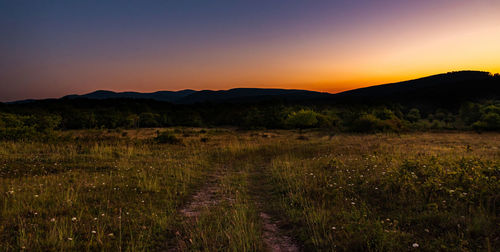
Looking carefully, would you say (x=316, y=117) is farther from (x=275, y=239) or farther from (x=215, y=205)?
(x=275, y=239)

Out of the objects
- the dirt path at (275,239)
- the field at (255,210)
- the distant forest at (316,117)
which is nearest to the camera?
the field at (255,210)

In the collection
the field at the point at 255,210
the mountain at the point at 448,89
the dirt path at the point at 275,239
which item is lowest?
the dirt path at the point at 275,239

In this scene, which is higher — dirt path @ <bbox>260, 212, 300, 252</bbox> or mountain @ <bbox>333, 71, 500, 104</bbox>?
mountain @ <bbox>333, 71, 500, 104</bbox>

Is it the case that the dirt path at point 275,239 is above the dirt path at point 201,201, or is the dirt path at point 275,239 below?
above

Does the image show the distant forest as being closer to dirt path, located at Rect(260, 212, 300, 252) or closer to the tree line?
the tree line

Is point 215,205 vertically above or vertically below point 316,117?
below

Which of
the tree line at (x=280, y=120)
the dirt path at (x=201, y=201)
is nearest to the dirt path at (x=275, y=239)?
the dirt path at (x=201, y=201)

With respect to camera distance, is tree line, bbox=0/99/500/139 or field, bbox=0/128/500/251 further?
tree line, bbox=0/99/500/139

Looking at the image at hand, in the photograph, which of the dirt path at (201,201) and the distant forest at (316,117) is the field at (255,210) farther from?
the distant forest at (316,117)

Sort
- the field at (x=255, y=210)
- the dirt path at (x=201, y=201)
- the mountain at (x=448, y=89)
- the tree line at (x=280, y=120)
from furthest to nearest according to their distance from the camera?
1. the mountain at (x=448, y=89)
2. the tree line at (x=280, y=120)
3. the dirt path at (x=201, y=201)
4. the field at (x=255, y=210)

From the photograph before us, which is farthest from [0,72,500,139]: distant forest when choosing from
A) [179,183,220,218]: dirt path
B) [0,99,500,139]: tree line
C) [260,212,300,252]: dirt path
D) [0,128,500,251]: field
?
[260,212,300,252]: dirt path

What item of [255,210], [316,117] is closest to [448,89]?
[316,117]

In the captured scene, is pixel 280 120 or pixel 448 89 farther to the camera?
pixel 448 89

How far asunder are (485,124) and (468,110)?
1399cm
